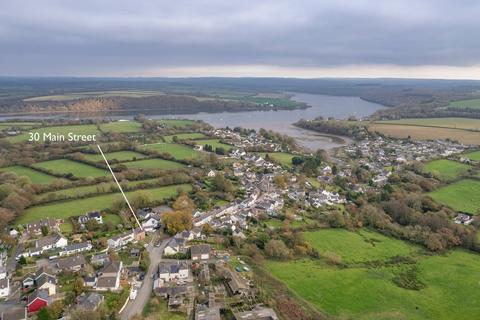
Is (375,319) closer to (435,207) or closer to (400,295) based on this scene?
(400,295)

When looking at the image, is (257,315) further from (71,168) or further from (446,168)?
(446,168)

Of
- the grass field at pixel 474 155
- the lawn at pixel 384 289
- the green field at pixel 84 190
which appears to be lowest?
the lawn at pixel 384 289

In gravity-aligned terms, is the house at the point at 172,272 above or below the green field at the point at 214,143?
below

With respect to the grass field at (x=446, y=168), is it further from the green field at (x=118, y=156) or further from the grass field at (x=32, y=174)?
the grass field at (x=32, y=174)

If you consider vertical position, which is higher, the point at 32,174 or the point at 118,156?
the point at 118,156

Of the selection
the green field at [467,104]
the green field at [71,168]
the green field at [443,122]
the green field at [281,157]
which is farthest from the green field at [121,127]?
the green field at [467,104]

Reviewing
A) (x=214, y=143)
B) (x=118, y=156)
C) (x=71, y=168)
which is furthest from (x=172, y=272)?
(x=214, y=143)
